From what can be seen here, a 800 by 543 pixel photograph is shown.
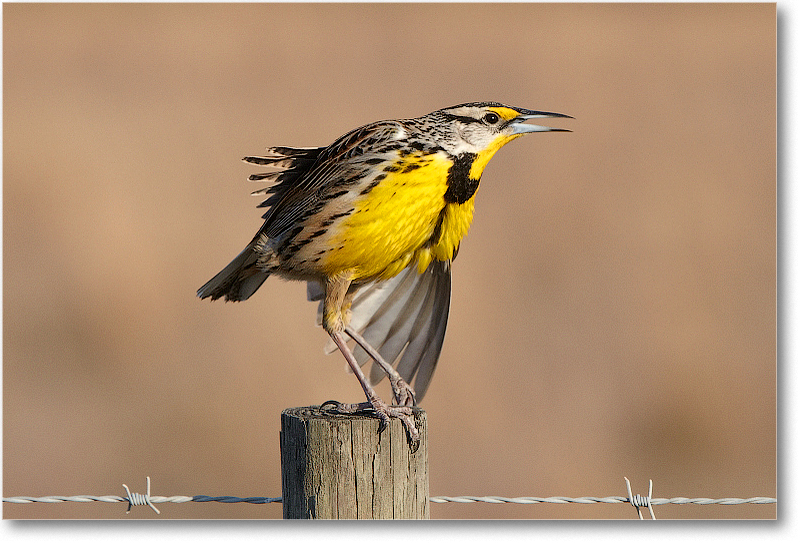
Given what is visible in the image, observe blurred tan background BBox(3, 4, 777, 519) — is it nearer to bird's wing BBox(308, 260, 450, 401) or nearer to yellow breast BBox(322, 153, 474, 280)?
bird's wing BBox(308, 260, 450, 401)

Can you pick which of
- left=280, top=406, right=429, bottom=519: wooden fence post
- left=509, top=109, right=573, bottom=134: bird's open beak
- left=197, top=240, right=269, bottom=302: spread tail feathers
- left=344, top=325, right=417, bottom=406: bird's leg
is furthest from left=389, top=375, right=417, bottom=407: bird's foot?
left=509, top=109, right=573, bottom=134: bird's open beak

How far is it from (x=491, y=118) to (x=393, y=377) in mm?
797

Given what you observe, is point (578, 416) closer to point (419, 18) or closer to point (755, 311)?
point (755, 311)

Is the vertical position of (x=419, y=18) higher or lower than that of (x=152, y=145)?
higher

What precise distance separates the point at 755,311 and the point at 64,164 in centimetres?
387

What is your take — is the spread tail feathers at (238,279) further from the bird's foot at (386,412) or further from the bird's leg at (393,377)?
the bird's foot at (386,412)

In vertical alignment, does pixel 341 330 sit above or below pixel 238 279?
below

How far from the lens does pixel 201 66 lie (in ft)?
17.2

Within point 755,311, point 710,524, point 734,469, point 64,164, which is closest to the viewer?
Answer: point 710,524

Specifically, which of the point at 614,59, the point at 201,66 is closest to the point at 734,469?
the point at 614,59

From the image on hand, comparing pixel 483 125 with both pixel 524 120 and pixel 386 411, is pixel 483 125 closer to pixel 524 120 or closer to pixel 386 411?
pixel 524 120

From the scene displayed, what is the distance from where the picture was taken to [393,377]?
2.75 meters

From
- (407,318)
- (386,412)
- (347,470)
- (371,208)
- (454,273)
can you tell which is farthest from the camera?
(454,273)

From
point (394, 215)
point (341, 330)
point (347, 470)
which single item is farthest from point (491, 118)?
point (347, 470)
